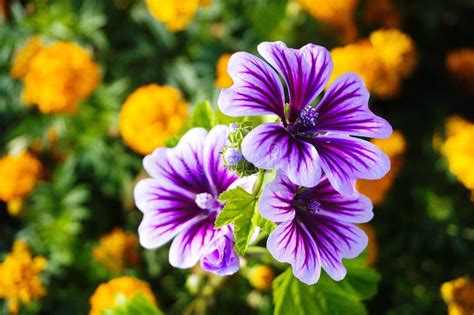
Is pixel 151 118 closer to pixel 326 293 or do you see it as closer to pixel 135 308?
pixel 135 308

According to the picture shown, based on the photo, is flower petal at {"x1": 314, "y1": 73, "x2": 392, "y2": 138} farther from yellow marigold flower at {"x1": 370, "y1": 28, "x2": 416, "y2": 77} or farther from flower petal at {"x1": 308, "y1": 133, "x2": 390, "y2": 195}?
yellow marigold flower at {"x1": 370, "y1": 28, "x2": 416, "y2": 77}

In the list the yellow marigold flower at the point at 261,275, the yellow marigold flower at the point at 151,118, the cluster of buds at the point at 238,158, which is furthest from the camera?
the yellow marigold flower at the point at 151,118

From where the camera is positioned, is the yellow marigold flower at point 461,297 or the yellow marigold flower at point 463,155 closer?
the yellow marigold flower at point 461,297

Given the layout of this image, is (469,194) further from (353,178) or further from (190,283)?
(353,178)

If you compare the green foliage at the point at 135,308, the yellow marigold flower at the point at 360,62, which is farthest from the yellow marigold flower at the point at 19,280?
the yellow marigold flower at the point at 360,62

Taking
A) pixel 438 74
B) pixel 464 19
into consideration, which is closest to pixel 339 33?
pixel 438 74

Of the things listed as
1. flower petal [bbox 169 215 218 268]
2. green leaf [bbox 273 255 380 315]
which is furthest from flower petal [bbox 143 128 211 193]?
green leaf [bbox 273 255 380 315]

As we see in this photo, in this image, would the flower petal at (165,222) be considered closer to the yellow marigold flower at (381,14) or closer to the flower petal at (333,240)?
the flower petal at (333,240)
